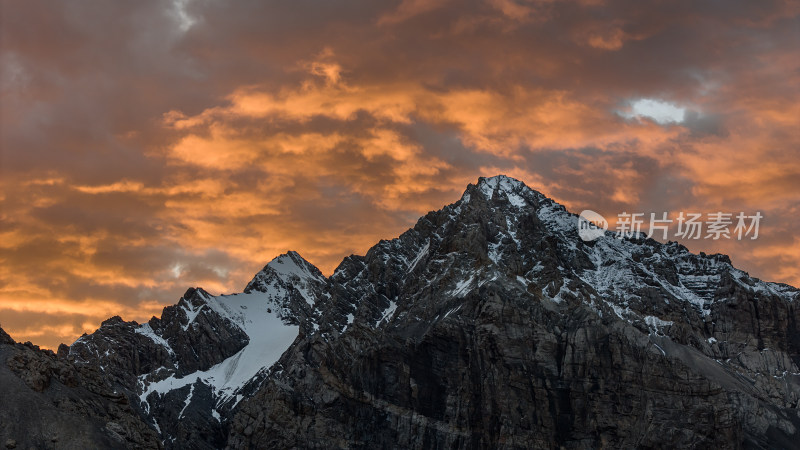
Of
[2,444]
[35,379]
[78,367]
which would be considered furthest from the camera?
[78,367]

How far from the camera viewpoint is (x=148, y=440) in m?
168

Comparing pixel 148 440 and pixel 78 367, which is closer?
pixel 148 440

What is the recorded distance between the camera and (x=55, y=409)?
531ft

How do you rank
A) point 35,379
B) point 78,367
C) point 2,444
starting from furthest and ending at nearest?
point 78,367 < point 35,379 < point 2,444

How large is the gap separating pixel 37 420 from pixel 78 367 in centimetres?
2567

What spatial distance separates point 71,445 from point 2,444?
9.29 m

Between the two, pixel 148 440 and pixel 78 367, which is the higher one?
pixel 78 367

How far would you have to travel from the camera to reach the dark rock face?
157625 millimetres

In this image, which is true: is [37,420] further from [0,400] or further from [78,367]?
[78,367]

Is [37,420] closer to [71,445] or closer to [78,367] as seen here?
[71,445]

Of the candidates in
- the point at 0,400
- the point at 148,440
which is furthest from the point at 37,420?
the point at 148,440

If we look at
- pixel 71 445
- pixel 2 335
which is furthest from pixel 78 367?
pixel 71 445

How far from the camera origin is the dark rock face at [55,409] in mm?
157625

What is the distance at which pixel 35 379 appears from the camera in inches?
6486
